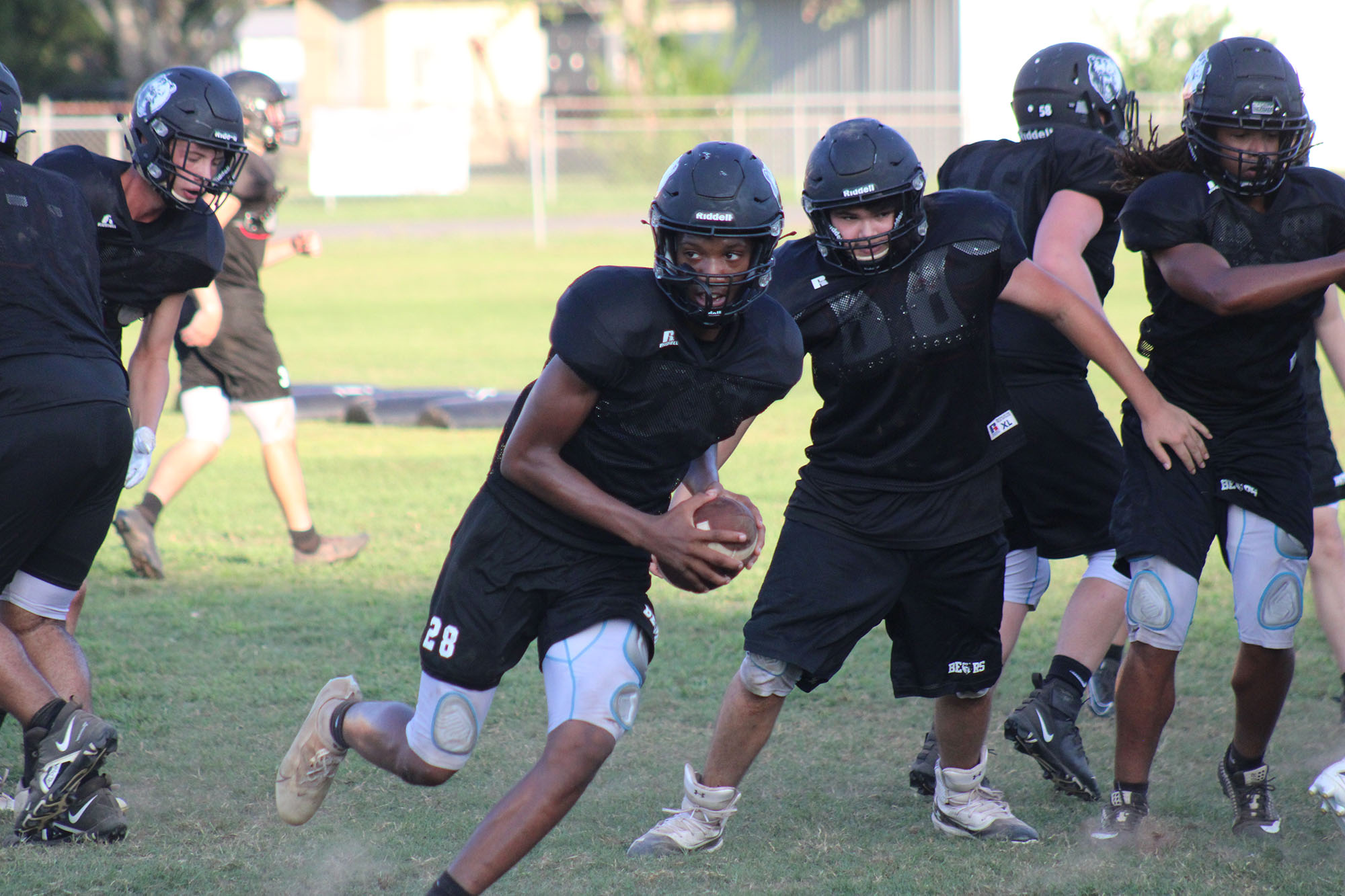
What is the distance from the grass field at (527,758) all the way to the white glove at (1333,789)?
0.30 meters

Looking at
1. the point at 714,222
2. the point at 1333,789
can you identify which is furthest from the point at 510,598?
the point at 1333,789

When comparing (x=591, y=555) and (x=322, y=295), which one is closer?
(x=591, y=555)

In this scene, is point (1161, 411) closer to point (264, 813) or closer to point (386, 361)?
point (264, 813)

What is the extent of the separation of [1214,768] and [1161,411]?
1353mm

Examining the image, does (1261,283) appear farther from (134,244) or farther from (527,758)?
(134,244)

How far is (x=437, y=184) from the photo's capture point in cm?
2747

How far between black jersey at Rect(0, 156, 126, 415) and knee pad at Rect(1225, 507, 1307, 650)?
3.13m

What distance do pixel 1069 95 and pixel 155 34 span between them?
31118 millimetres

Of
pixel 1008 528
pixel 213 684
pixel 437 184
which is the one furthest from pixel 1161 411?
pixel 437 184

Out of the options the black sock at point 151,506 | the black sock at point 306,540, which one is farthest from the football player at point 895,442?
the black sock at point 151,506

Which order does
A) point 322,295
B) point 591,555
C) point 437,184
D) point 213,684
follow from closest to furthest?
point 591,555
point 213,684
point 322,295
point 437,184

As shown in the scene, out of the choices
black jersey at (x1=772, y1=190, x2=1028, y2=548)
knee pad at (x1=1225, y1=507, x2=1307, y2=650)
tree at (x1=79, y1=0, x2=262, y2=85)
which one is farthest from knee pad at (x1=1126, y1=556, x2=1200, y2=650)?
tree at (x1=79, y1=0, x2=262, y2=85)

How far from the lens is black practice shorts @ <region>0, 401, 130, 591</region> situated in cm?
359

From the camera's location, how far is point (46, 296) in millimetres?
3688
